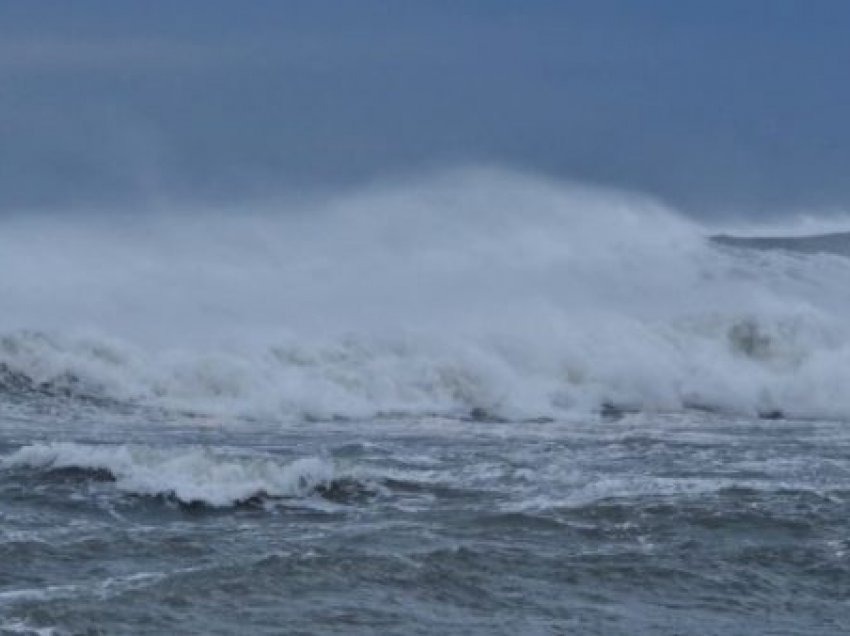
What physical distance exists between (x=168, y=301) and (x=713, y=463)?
1553 centimetres

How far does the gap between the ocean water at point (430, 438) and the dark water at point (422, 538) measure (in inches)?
1.3

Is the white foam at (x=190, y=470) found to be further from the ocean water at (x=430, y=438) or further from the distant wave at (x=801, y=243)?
the distant wave at (x=801, y=243)

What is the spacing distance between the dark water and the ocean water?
0.03 meters

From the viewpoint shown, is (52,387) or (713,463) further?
(52,387)

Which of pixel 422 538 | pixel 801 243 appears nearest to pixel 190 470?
pixel 422 538

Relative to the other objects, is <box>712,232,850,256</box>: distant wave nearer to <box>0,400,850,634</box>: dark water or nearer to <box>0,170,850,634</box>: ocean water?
<box>0,170,850,634</box>: ocean water

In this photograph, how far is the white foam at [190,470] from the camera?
15422 mm

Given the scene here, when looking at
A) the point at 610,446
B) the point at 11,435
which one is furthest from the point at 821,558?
the point at 11,435

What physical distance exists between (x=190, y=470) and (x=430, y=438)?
522cm

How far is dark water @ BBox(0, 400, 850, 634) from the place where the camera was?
1177 cm

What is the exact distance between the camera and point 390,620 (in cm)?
1162

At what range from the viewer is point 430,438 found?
816 inches

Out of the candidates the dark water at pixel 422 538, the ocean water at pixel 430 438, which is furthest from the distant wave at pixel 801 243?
the dark water at pixel 422 538

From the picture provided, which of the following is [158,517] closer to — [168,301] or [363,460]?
[363,460]
